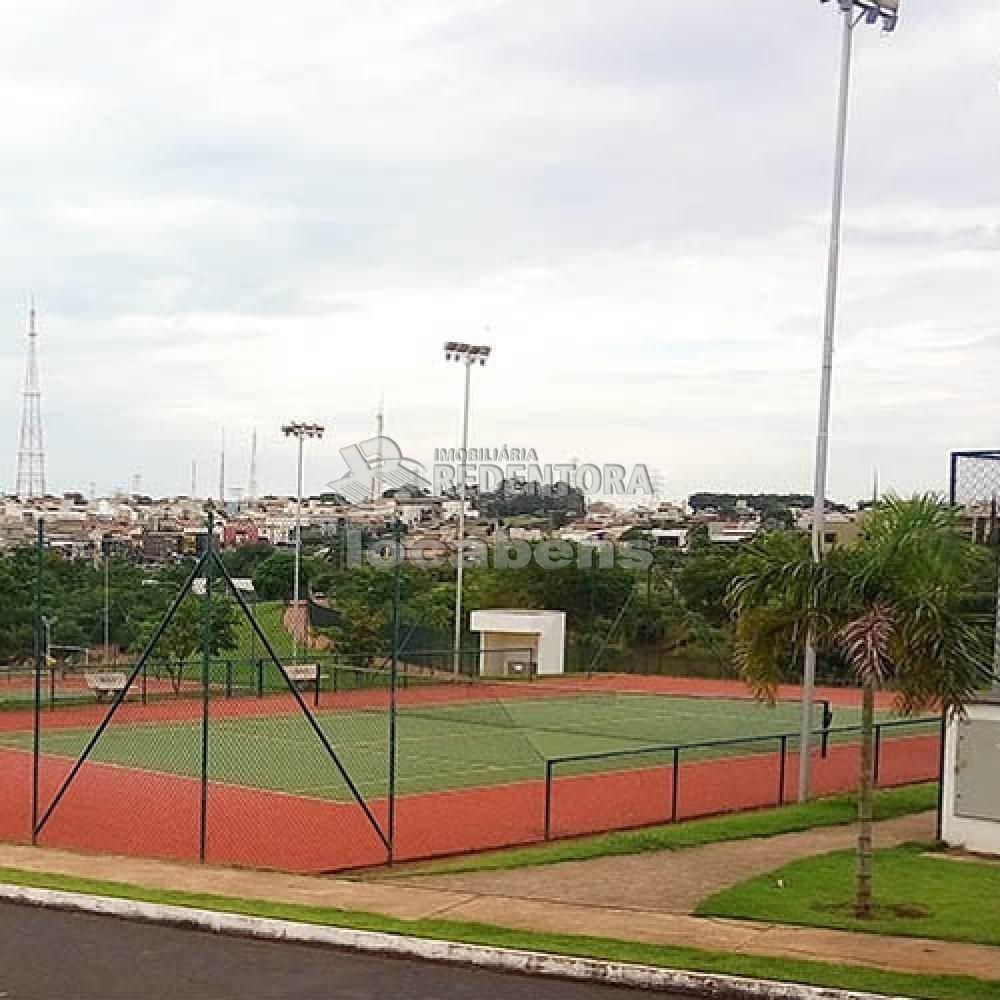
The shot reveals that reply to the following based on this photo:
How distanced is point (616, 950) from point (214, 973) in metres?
2.90

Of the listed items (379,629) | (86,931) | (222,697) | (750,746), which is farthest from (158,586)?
(86,931)

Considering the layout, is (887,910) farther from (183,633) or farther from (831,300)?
(183,633)

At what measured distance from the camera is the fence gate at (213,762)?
1941 cm

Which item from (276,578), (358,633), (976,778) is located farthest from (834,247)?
(276,578)

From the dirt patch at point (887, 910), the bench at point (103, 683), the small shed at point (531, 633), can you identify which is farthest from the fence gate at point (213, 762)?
the small shed at point (531, 633)

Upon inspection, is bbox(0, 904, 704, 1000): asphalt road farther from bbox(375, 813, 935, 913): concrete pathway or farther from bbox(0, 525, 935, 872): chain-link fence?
bbox(0, 525, 935, 872): chain-link fence

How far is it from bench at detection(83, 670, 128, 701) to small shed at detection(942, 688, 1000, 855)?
25.1 m

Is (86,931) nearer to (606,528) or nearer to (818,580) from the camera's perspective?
(818,580)

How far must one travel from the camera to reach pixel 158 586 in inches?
2029

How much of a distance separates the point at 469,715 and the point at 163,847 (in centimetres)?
2181

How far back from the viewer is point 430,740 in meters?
35.2

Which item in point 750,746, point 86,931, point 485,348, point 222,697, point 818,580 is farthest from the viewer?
point 485,348

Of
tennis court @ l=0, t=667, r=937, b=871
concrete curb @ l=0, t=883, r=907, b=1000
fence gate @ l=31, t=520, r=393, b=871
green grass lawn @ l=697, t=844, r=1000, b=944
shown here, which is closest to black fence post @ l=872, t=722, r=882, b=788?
tennis court @ l=0, t=667, r=937, b=871

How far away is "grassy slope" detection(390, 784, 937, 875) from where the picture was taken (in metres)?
18.3
